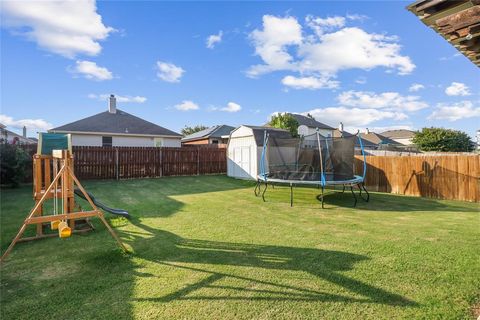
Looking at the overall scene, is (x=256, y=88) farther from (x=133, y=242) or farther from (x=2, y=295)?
(x=2, y=295)

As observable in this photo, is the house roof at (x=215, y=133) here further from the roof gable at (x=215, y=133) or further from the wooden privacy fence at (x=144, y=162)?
the wooden privacy fence at (x=144, y=162)

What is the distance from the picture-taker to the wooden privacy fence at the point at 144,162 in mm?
12359

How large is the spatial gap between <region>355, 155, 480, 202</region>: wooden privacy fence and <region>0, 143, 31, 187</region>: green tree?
14.2m

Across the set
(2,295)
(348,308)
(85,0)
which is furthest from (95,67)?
(348,308)

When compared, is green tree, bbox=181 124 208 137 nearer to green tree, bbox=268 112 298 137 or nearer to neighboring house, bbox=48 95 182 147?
neighboring house, bbox=48 95 182 147

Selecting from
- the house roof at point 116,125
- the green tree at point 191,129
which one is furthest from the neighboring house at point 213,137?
the green tree at point 191,129

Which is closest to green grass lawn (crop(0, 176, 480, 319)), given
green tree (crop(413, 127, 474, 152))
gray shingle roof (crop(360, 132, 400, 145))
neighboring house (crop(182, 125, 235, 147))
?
neighboring house (crop(182, 125, 235, 147))

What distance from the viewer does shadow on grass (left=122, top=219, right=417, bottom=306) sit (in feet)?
7.89

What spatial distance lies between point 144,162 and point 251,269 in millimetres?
12065

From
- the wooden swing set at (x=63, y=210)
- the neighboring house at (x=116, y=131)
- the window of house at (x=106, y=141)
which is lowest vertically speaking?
the wooden swing set at (x=63, y=210)

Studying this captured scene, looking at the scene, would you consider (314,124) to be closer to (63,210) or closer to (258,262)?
(258,262)

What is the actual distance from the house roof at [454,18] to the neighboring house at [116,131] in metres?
18.8

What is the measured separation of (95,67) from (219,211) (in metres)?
11.8

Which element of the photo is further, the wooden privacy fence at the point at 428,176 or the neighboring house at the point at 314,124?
the neighboring house at the point at 314,124
